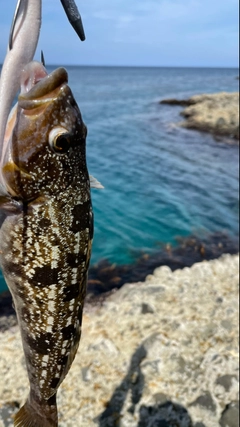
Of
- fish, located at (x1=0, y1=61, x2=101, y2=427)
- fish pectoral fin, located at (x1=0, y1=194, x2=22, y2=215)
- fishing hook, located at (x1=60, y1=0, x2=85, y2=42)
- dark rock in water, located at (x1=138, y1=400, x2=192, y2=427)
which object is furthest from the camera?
dark rock in water, located at (x1=138, y1=400, x2=192, y2=427)

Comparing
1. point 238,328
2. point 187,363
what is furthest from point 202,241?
point 187,363

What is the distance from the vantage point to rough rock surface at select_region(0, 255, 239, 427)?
566cm

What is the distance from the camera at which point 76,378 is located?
20.2 ft

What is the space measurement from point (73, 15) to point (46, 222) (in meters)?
1.25

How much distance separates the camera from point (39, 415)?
329 cm

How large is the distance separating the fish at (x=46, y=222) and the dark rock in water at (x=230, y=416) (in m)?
3.30

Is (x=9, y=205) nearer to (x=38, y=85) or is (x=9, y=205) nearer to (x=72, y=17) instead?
(x=38, y=85)

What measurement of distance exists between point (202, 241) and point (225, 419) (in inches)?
300

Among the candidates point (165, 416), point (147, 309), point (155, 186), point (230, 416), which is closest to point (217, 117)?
point (155, 186)

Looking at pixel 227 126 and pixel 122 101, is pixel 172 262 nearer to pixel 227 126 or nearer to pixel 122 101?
pixel 227 126

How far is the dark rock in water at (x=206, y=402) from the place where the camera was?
5840mm

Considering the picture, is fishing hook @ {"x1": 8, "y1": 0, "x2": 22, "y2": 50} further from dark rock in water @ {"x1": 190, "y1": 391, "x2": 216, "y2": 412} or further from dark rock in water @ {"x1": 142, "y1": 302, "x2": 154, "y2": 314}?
dark rock in water @ {"x1": 142, "y1": 302, "x2": 154, "y2": 314}

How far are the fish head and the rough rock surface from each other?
147 inches

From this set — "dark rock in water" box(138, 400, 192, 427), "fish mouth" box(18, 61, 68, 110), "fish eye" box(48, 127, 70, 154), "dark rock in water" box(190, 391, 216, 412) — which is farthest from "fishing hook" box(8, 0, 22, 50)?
"dark rock in water" box(190, 391, 216, 412)
